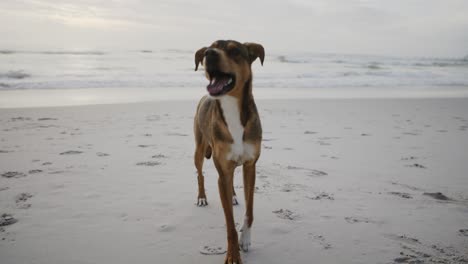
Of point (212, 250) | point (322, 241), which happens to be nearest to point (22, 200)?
point (212, 250)

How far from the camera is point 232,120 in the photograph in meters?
3.15

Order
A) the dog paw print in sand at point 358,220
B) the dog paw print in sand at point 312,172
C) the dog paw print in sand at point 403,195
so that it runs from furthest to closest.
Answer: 1. the dog paw print in sand at point 312,172
2. the dog paw print in sand at point 403,195
3. the dog paw print in sand at point 358,220

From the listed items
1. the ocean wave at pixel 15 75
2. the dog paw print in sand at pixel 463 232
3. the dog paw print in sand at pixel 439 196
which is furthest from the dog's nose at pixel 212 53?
the ocean wave at pixel 15 75

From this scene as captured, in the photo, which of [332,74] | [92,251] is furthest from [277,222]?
[332,74]

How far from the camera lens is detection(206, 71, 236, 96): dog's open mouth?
9.66 feet

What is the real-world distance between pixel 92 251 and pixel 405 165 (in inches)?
183

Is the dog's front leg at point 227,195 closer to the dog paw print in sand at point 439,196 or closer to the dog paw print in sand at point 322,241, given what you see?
the dog paw print in sand at point 322,241

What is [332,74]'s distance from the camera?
23484mm

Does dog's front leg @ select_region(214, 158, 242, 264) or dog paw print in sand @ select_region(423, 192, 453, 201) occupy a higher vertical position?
dog's front leg @ select_region(214, 158, 242, 264)

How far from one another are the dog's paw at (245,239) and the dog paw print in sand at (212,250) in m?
0.16

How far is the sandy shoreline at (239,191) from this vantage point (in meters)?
3.16

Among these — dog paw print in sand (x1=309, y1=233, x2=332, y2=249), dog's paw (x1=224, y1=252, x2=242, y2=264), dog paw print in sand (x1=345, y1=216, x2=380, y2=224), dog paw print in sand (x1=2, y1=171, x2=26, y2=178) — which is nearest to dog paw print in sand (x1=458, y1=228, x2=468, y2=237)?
dog paw print in sand (x1=345, y1=216, x2=380, y2=224)

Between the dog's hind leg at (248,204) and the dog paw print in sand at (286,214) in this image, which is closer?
the dog's hind leg at (248,204)

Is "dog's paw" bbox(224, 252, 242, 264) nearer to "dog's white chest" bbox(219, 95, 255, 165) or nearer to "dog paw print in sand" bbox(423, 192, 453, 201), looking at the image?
"dog's white chest" bbox(219, 95, 255, 165)
